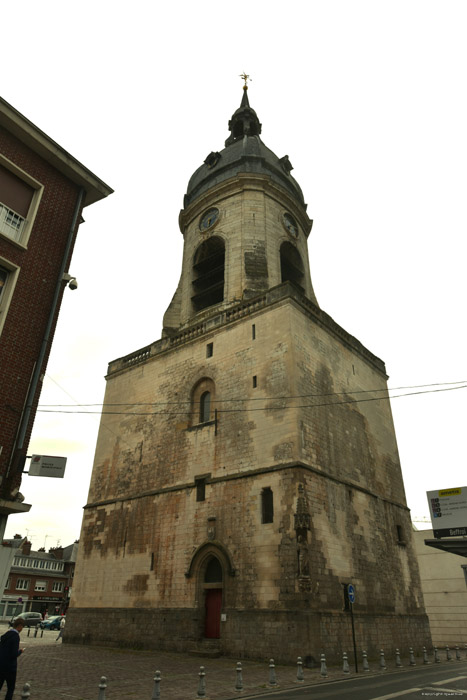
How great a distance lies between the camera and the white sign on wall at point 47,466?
32.8 ft

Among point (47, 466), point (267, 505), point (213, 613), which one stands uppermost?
point (267, 505)

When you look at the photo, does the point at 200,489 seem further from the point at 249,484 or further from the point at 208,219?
the point at 208,219

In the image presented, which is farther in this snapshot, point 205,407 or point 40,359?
point 205,407

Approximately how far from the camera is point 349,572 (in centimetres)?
1722

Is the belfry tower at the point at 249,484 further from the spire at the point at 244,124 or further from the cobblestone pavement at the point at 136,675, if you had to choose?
the spire at the point at 244,124

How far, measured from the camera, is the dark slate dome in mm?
29578

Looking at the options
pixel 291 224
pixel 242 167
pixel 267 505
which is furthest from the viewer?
pixel 242 167

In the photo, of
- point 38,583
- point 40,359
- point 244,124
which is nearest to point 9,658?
point 40,359

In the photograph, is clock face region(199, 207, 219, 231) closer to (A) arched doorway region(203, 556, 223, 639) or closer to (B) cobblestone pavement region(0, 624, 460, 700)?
(A) arched doorway region(203, 556, 223, 639)

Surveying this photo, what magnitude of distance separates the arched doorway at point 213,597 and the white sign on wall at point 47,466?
9.92 meters

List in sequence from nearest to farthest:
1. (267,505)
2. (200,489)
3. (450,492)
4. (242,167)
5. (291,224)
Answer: (267,505), (200,489), (450,492), (291,224), (242,167)

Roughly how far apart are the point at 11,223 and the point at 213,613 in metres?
15.0

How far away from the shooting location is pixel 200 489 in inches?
766

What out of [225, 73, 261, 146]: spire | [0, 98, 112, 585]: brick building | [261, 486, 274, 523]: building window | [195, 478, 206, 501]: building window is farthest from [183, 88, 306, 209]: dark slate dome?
[261, 486, 274, 523]: building window
